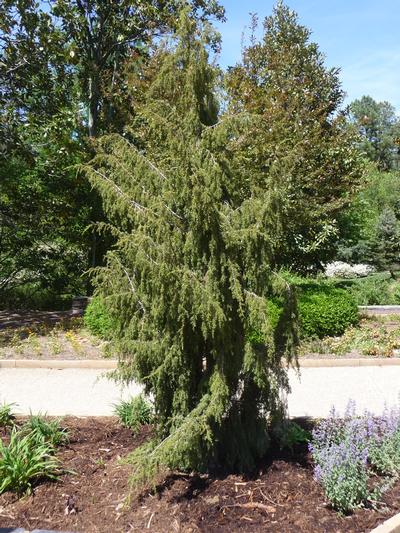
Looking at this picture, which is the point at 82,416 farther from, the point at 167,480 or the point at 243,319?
the point at 243,319

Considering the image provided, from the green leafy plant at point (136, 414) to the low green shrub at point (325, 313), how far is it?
452cm

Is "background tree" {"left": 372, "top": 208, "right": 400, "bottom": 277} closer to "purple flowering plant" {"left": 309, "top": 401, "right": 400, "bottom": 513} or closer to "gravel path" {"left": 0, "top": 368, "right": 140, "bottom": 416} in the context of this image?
"gravel path" {"left": 0, "top": 368, "right": 140, "bottom": 416}

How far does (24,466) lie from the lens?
4137 mm

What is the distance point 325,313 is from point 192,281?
20.1 feet

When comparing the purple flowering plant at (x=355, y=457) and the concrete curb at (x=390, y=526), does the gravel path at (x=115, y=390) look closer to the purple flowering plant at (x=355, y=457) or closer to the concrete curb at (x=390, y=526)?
the purple flowering plant at (x=355, y=457)

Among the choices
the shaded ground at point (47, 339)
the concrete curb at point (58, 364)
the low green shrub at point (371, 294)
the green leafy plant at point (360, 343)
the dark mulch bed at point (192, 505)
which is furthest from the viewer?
the low green shrub at point (371, 294)

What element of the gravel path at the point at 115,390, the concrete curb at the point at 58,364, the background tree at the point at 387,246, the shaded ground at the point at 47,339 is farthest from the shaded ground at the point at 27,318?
the background tree at the point at 387,246

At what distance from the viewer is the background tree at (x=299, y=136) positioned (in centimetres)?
1017

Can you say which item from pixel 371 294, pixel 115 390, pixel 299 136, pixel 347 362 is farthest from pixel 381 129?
pixel 115 390

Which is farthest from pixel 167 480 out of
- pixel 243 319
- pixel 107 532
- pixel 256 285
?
pixel 256 285

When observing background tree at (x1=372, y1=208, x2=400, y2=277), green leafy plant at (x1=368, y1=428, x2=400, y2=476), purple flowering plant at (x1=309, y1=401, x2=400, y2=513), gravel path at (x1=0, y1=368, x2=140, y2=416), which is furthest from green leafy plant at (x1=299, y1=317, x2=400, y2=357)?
background tree at (x1=372, y1=208, x2=400, y2=277)

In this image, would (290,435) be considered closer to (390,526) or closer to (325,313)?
(390,526)

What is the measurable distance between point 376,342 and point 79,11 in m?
10.4

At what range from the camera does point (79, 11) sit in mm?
13109
